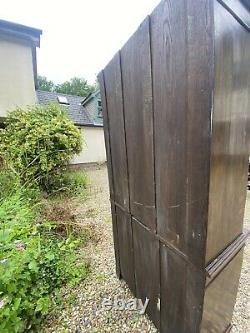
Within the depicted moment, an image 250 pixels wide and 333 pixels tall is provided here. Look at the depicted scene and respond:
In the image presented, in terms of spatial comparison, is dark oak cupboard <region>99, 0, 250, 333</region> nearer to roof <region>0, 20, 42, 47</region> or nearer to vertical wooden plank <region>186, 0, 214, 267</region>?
vertical wooden plank <region>186, 0, 214, 267</region>

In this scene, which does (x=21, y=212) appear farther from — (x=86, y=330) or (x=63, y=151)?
(x=63, y=151)

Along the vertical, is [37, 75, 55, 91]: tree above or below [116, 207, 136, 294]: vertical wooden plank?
above

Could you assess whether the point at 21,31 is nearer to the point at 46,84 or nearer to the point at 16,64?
the point at 16,64

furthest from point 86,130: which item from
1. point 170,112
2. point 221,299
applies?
point 221,299

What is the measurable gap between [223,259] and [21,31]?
859 centimetres

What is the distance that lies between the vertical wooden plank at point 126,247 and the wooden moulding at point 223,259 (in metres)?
0.80

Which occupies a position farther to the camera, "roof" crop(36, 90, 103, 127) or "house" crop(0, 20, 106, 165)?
"roof" crop(36, 90, 103, 127)

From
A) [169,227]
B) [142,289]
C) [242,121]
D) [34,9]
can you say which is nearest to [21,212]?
[142,289]

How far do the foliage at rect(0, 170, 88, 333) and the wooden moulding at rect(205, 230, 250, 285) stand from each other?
4.48ft

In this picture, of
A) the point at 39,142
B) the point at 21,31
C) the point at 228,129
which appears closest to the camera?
the point at 228,129

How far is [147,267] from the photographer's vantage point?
151 cm

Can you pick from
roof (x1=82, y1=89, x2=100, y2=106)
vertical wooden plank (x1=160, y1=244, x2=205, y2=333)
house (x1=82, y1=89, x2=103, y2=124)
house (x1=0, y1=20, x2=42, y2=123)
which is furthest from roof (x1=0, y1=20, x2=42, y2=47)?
vertical wooden plank (x1=160, y1=244, x2=205, y2=333)

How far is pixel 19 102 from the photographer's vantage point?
21.8 ft

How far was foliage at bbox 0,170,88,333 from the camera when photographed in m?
1.43
